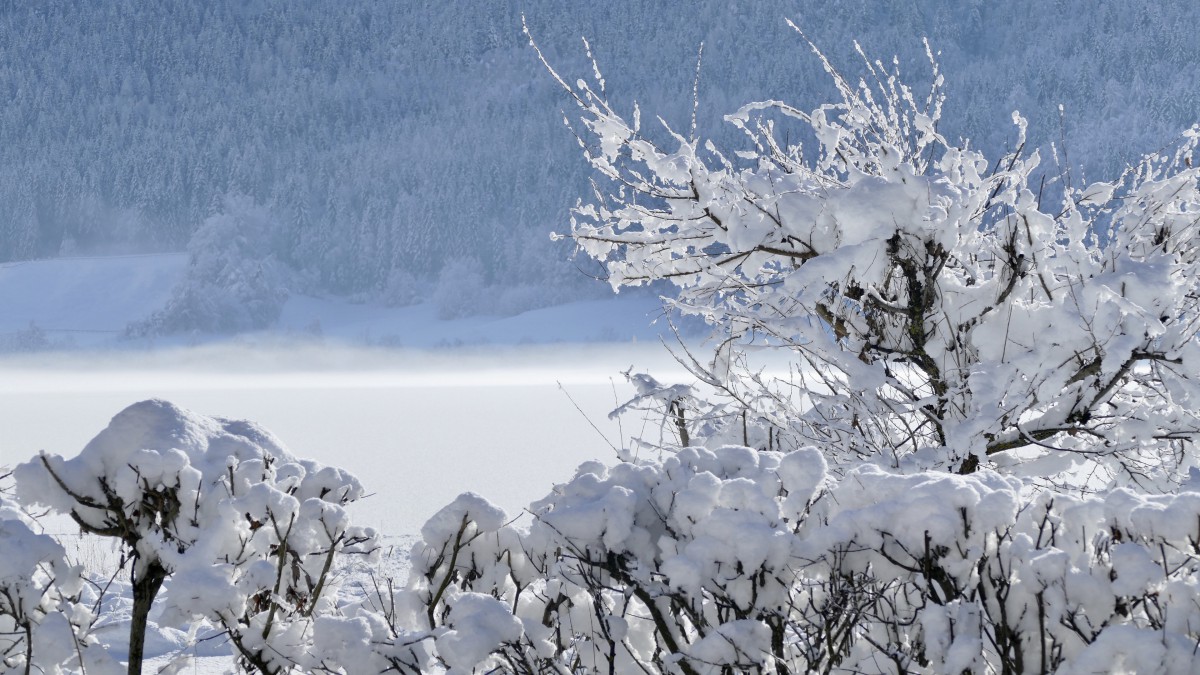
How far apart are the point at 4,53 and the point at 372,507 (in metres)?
136

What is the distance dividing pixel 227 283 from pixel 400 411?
55.8m

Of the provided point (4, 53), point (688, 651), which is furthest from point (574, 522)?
point (4, 53)

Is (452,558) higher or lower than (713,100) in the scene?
lower

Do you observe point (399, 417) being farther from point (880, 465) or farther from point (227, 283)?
point (227, 283)

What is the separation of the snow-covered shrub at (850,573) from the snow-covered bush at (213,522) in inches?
19.7

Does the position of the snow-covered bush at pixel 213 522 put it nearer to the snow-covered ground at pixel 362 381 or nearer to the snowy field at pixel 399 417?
the snowy field at pixel 399 417

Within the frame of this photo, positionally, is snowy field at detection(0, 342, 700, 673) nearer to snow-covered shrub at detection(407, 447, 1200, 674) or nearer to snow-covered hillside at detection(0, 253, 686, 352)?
snow-covered shrub at detection(407, 447, 1200, 674)

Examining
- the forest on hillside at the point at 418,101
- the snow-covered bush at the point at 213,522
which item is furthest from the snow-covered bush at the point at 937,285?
the forest on hillside at the point at 418,101

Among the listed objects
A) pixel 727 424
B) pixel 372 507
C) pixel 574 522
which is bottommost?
pixel 372 507

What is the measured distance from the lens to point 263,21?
128 m

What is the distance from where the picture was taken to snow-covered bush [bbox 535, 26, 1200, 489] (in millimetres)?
3664

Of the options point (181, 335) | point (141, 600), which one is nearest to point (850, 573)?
point (141, 600)

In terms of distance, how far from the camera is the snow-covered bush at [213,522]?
2.65 metres

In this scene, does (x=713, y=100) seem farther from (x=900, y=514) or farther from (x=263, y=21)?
(x=900, y=514)
